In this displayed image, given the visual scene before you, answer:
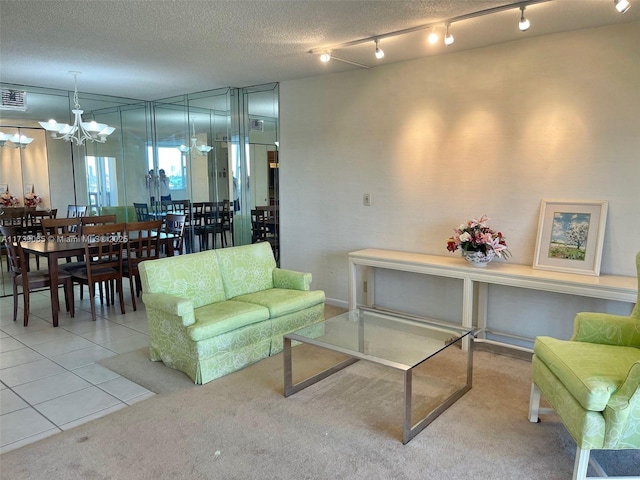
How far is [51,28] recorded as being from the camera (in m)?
3.45

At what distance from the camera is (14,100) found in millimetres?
5570

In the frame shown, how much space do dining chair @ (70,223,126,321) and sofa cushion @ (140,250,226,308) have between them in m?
1.42

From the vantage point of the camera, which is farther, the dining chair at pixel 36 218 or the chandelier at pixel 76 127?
the dining chair at pixel 36 218

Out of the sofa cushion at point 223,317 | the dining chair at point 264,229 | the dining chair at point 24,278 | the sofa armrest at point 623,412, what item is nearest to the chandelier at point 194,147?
the dining chair at point 264,229

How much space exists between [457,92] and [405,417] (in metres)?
2.91

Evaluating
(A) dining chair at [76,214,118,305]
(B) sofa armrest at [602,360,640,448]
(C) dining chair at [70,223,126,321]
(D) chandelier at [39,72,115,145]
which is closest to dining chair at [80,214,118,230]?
(A) dining chair at [76,214,118,305]

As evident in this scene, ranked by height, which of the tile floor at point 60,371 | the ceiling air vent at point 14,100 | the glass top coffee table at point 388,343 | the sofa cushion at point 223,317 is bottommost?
the tile floor at point 60,371

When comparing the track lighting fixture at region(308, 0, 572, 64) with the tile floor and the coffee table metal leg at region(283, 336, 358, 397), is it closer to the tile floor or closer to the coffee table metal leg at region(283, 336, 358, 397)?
the coffee table metal leg at region(283, 336, 358, 397)

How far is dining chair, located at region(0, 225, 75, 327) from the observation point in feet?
14.6

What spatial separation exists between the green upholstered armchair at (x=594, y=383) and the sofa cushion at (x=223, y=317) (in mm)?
1949

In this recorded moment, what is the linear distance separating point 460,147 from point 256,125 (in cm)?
276

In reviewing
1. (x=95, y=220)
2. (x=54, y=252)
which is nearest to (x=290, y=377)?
(x=54, y=252)

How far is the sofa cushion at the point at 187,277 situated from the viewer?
344cm

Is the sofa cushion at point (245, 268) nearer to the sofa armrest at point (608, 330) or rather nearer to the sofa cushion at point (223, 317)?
the sofa cushion at point (223, 317)
